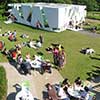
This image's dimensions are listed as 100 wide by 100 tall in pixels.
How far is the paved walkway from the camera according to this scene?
18612 millimetres

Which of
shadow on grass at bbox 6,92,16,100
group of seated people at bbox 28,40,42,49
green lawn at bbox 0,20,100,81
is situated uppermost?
shadow on grass at bbox 6,92,16,100

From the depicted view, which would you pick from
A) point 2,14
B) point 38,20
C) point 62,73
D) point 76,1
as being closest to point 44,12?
point 38,20

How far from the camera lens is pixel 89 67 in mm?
24703

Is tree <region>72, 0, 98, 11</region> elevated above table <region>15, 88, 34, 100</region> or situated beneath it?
situated beneath

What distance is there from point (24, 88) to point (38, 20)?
973 inches

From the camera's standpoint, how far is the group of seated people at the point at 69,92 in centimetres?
1752

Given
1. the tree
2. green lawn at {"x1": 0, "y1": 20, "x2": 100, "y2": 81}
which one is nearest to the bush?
green lawn at {"x1": 0, "y1": 20, "x2": 100, "y2": 81}

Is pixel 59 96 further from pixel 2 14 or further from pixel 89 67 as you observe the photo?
pixel 2 14

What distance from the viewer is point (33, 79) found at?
20484 mm

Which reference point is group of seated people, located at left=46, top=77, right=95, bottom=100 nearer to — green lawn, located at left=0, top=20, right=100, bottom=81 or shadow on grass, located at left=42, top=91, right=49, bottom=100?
shadow on grass, located at left=42, top=91, right=49, bottom=100

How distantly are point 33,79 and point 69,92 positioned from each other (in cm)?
296

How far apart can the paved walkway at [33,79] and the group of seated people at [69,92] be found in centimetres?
105

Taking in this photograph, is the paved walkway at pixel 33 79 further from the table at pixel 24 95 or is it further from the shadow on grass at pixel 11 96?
the table at pixel 24 95

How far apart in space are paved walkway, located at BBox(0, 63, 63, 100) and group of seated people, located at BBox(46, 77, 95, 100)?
1052 millimetres
